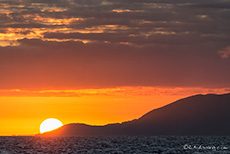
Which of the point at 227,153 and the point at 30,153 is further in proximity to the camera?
the point at 30,153

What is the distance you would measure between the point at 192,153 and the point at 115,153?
16384 millimetres

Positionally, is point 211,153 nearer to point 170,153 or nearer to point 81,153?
point 170,153

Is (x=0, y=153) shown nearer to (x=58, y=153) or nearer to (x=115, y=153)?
(x=58, y=153)

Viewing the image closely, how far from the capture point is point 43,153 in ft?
356

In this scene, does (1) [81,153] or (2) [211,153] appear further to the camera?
(1) [81,153]

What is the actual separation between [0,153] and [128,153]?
27949 mm

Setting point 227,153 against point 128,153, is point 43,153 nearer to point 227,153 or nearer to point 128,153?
point 128,153

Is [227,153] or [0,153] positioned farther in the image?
[0,153]

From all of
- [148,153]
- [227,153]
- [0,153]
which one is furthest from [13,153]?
[227,153]

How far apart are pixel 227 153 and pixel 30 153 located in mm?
42654

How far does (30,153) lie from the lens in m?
108

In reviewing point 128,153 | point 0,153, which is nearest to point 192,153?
point 128,153

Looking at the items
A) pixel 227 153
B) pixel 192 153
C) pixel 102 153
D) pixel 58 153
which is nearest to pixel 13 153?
pixel 58 153

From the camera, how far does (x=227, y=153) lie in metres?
96.8
